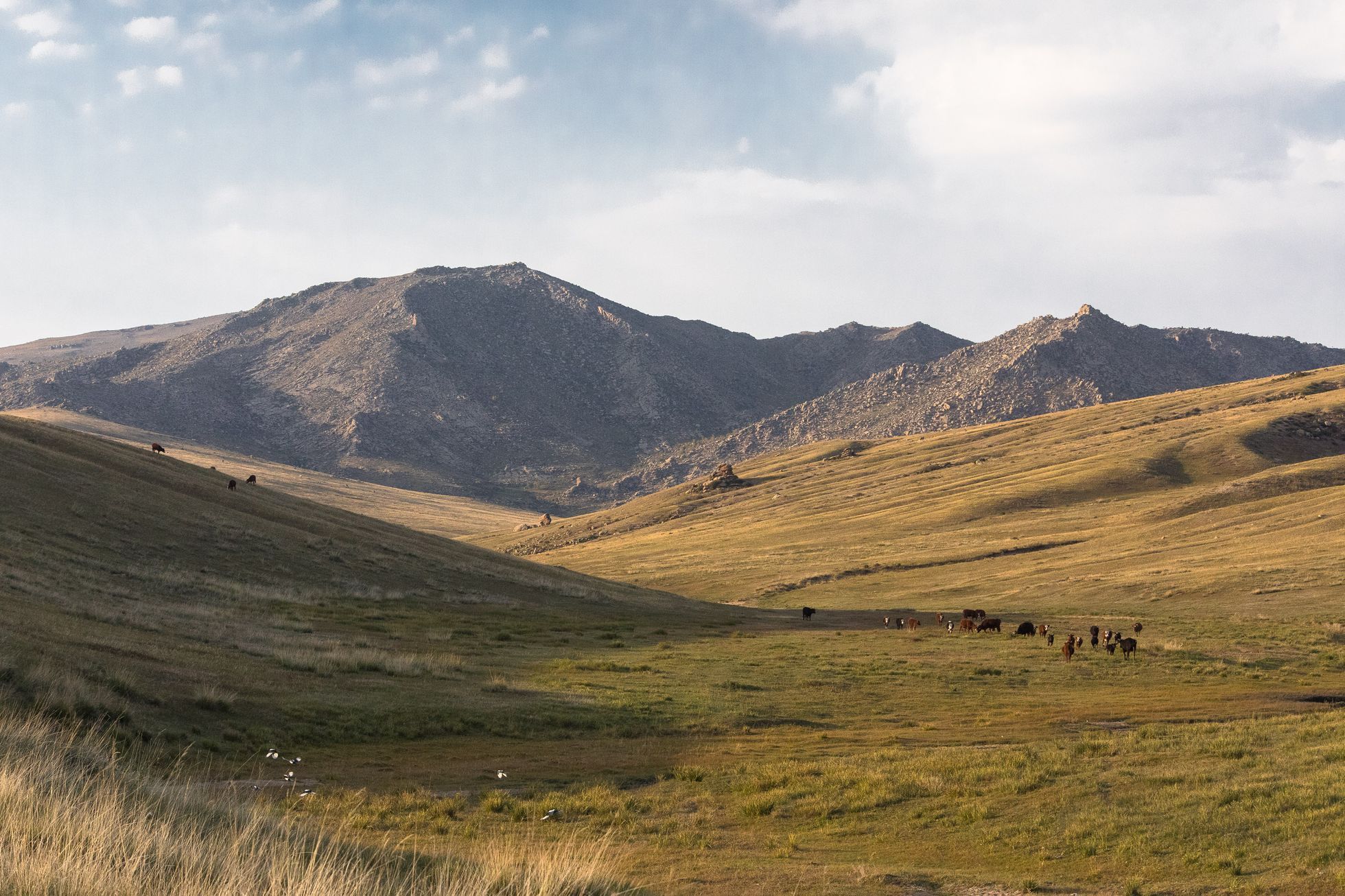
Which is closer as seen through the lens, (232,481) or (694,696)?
(694,696)

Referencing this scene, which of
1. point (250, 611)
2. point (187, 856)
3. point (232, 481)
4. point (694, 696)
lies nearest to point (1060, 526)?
point (232, 481)

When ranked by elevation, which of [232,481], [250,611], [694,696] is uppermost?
[232,481]

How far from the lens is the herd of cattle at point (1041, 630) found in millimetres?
45906

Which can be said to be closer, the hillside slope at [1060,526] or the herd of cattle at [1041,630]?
the herd of cattle at [1041,630]

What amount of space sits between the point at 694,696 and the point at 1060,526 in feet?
300

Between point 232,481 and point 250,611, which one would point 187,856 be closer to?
point 250,611

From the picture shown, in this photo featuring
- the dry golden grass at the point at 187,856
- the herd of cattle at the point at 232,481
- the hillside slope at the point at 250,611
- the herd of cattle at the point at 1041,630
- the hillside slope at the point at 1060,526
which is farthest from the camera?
the hillside slope at the point at 1060,526

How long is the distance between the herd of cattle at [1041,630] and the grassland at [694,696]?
115 cm

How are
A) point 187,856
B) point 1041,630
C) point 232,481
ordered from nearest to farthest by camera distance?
1. point 187,856
2. point 1041,630
3. point 232,481

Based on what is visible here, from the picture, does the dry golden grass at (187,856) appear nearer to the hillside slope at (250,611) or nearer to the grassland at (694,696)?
the grassland at (694,696)

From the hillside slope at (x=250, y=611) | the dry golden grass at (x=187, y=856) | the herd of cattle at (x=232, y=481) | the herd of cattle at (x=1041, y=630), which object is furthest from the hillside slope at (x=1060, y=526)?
the dry golden grass at (x=187, y=856)

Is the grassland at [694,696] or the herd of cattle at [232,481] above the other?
the herd of cattle at [232,481]

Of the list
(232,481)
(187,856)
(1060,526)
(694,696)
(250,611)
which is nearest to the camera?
(187,856)

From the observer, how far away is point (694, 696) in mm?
34406
